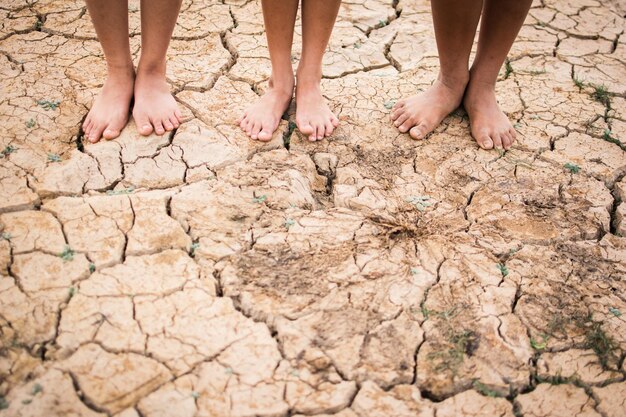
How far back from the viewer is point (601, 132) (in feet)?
7.90

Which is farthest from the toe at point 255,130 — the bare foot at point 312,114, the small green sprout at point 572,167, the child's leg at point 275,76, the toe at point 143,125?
the small green sprout at point 572,167

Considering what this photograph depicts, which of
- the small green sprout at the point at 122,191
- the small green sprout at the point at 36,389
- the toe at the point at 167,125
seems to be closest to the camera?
the small green sprout at the point at 36,389

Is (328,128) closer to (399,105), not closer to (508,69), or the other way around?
(399,105)

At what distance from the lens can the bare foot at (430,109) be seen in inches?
89.2

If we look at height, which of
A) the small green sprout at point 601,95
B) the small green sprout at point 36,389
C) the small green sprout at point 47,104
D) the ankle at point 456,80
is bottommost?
the small green sprout at point 36,389

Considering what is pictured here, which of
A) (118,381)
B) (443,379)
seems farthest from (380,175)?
(118,381)

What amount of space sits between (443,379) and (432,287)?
0.32 metres

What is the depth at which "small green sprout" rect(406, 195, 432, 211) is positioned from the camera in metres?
2.01

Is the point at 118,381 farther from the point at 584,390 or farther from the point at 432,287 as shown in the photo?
the point at 584,390

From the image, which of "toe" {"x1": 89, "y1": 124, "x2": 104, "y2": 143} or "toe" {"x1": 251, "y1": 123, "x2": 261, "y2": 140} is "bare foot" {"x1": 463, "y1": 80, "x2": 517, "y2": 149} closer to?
"toe" {"x1": 251, "y1": 123, "x2": 261, "y2": 140}

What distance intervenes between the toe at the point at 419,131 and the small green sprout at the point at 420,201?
0.33 meters

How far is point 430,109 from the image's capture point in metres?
2.28

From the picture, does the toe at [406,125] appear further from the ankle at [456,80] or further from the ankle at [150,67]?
the ankle at [150,67]

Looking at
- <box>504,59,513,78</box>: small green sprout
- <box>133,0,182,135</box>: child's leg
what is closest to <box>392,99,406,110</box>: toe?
<box>504,59,513,78</box>: small green sprout
